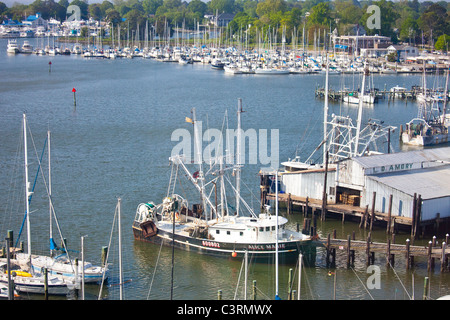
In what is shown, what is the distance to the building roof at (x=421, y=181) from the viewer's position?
37.9 metres

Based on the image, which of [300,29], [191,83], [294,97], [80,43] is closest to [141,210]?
[294,97]

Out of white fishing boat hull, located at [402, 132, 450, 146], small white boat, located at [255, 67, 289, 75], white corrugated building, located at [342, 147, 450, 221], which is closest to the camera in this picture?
white corrugated building, located at [342, 147, 450, 221]

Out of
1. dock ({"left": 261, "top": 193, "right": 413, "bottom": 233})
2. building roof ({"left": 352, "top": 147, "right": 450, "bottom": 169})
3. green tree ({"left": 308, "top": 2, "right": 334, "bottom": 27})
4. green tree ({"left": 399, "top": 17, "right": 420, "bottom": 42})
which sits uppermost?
green tree ({"left": 308, "top": 2, "right": 334, "bottom": 27})

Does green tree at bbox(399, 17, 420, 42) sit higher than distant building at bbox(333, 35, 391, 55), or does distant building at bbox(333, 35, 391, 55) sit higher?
green tree at bbox(399, 17, 420, 42)

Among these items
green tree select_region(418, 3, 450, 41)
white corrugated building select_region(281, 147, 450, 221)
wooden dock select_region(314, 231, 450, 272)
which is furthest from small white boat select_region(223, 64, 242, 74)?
wooden dock select_region(314, 231, 450, 272)

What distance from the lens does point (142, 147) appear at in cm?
5938

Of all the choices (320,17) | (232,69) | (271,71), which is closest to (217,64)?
(232,69)

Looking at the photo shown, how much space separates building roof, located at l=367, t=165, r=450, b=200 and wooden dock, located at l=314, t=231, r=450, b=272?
4.26m

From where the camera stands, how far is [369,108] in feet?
271

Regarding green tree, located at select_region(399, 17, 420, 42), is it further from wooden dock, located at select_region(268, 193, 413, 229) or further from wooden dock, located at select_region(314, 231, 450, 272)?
wooden dock, located at select_region(314, 231, 450, 272)

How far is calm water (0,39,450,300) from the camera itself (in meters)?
32.6

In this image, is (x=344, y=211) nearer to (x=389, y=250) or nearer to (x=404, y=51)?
(x=389, y=250)

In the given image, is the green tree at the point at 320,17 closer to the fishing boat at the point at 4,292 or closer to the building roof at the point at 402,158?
the building roof at the point at 402,158
